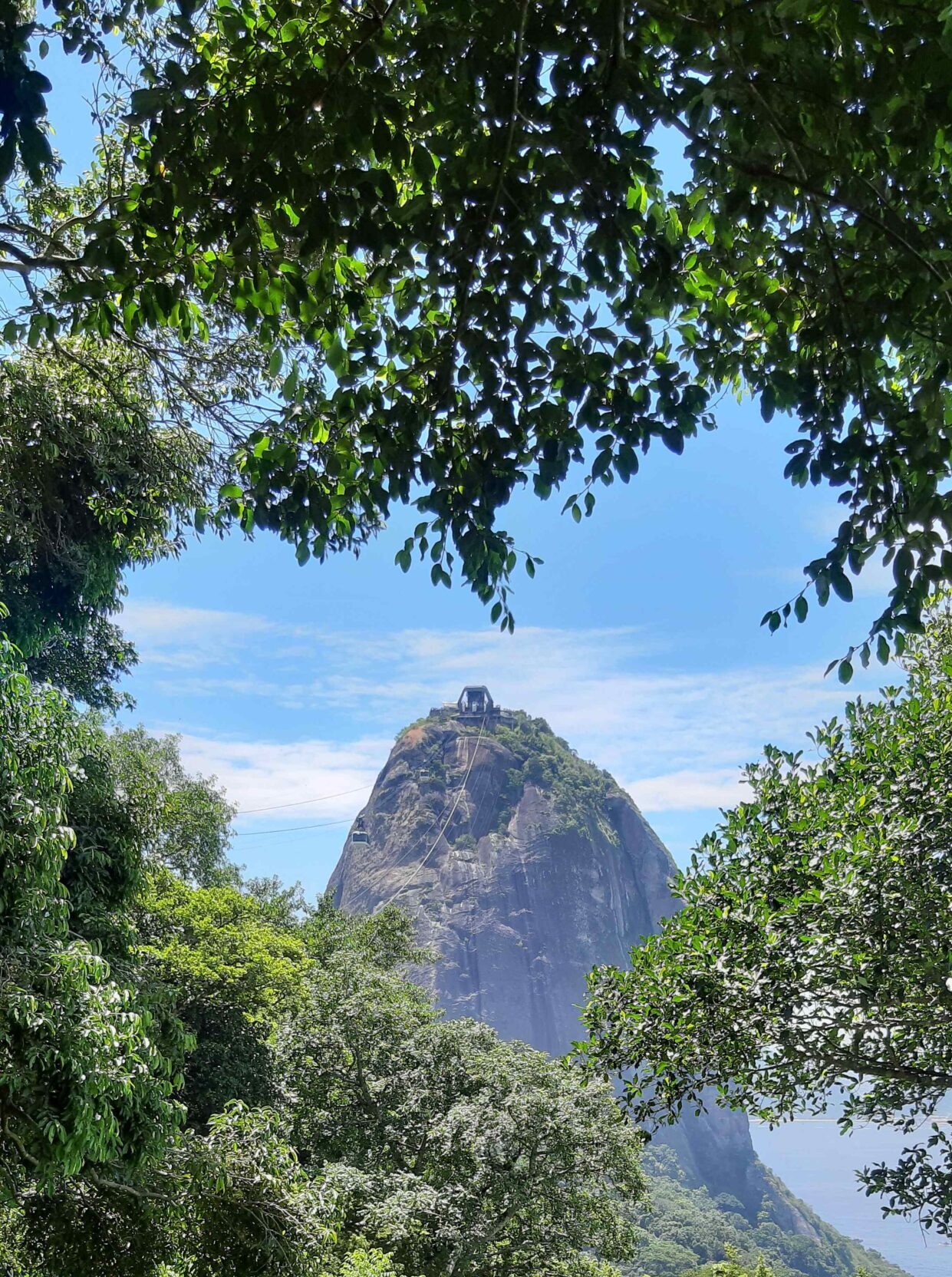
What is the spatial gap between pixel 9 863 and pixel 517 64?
4005 millimetres

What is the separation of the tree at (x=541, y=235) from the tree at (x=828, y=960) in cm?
251

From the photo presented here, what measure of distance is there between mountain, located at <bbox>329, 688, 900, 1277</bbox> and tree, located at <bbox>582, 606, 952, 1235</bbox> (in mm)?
92338

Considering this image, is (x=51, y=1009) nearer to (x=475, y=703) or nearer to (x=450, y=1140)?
(x=450, y=1140)

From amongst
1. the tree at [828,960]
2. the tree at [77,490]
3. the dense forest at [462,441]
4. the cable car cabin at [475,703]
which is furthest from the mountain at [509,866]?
the tree at [828,960]

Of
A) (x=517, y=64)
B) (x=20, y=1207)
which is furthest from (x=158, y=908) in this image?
(x=517, y=64)

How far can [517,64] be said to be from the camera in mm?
2025

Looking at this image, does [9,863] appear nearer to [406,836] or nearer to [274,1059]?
[274,1059]

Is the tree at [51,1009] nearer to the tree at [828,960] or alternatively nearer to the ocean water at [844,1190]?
the tree at [828,960]

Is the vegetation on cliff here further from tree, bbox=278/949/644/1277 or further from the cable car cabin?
the cable car cabin

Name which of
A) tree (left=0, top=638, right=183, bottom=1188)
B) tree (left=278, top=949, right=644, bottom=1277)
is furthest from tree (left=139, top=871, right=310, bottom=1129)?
tree (left=0, top=638, right=183, bottom=1188)

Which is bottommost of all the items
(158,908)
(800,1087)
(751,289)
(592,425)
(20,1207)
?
(20,1207)

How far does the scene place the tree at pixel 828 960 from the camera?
14.4 ft

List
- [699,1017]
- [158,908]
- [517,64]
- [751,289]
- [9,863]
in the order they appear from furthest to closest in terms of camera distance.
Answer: [158,908]
[699,1017]
[9,863]
[751,289]
[517,64]

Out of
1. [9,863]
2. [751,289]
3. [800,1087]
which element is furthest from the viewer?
[800,1087]
